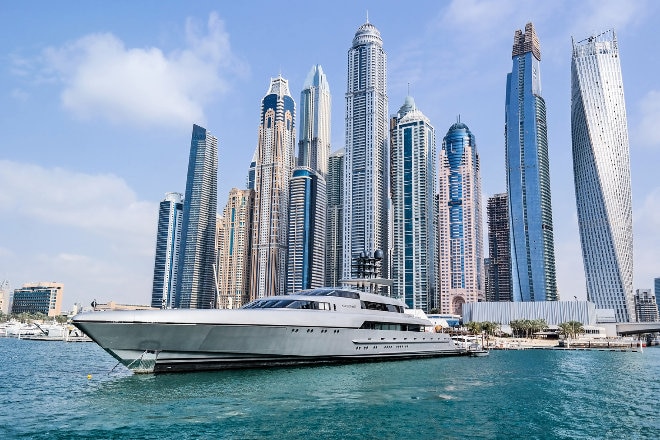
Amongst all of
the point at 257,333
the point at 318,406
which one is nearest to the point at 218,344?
the point at 257,333

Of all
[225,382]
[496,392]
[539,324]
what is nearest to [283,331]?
[225,382]

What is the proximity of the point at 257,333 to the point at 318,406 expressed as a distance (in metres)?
14.2

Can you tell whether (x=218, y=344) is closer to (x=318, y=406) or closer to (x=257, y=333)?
(x=257, y=333)

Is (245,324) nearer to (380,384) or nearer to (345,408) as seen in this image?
(380,384)

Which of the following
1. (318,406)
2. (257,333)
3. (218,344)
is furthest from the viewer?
(257,333)

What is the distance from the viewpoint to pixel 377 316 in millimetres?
54281

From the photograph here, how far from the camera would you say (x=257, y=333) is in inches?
1650

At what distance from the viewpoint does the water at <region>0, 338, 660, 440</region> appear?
23.6m

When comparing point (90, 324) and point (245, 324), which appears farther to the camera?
point (245, 324)

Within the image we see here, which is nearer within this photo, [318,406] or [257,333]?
[318,406]

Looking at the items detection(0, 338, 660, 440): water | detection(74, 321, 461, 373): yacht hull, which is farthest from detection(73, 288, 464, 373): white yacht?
detection(0, 338, 660, 440): water

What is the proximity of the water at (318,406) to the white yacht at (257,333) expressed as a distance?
4.82ft

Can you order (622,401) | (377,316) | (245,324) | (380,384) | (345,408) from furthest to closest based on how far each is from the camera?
1. (377,316)
2. (245,324)
3. (380,384)
4. (622,401)
5. (345,408)

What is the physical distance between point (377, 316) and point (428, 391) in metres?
18.7
